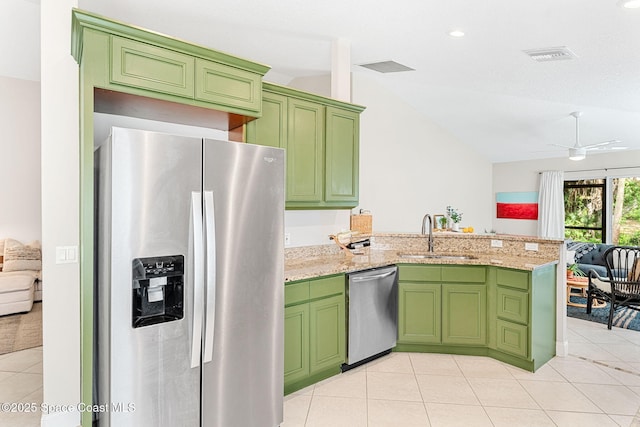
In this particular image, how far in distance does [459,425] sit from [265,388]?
1278 millimetres

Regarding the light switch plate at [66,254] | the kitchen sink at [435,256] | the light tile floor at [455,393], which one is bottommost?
the light tile floor at [455,393]

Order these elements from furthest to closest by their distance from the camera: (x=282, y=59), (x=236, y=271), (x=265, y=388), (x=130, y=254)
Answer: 1. (x=282, y=59)
2. (x=265, y=388)
3. (x=236, y=271)
4. (x=130, y=254)

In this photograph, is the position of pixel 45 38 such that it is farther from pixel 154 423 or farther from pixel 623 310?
pixel 623 310

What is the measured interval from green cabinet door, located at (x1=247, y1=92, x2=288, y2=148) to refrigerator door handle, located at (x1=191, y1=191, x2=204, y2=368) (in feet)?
3.42

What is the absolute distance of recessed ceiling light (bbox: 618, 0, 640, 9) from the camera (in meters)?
2.55

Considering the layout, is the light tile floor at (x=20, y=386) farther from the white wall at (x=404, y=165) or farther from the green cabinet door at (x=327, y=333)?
the white wall at (x=404, y=165)

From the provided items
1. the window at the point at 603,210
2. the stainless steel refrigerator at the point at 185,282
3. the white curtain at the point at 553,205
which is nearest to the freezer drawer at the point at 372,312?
the stainless steel refrigerator at the point at 185,282

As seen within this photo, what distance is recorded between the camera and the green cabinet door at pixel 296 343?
2752 mm

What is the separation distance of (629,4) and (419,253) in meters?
2.54

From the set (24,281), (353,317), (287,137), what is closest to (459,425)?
(353,317)

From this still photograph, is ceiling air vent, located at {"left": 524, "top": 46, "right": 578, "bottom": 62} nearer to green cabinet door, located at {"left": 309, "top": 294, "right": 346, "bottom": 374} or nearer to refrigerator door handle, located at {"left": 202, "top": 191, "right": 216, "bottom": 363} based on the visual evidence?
green cabinet door, located at {"left": 309, "top": 294, "right": 346, "bottom": 374}

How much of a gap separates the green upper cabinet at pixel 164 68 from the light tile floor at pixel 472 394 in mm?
2118

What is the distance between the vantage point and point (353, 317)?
3.20m

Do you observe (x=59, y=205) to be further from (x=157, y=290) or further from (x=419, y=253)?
(x=419, y=253)
